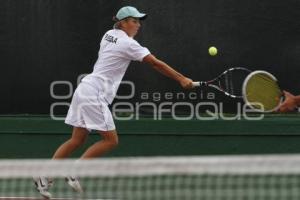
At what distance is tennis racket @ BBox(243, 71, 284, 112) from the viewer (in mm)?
4719

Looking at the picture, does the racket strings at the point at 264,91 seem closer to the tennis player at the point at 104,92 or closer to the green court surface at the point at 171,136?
the tennis player at the point at 104,92

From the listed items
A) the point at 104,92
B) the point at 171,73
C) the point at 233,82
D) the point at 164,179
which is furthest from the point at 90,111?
the point at 233,82

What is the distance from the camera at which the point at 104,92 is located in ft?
15.4

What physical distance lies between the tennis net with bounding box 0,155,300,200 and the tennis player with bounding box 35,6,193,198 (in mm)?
184

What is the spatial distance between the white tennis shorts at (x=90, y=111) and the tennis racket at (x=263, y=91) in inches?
37.0

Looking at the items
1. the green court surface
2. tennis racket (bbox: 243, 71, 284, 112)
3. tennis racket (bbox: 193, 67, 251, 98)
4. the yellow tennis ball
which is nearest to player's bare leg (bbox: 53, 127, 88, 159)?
the green court surface

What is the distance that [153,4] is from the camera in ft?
18.7

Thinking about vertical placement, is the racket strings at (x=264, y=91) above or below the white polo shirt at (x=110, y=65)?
below

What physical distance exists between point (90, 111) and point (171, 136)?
120 cm

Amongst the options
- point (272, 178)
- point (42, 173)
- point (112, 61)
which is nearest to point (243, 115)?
point (272, 178)

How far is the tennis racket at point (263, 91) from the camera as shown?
4719 millimetres

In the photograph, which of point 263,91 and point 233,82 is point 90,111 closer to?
point 263,91

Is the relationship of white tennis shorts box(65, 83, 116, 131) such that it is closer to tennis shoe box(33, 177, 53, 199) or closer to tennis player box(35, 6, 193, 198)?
tennis player box(35, 6, 193, 198)

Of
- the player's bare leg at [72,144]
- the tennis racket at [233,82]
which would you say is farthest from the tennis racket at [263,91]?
the player's bare leg at [72,144]
